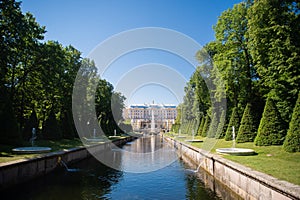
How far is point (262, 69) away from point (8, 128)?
1706 cm

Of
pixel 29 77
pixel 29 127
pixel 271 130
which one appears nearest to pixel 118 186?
pixel 271 130

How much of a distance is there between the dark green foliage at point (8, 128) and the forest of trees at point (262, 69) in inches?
573

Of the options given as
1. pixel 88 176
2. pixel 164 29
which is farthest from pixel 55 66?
pixel 88 176

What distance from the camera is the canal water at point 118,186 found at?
7973 mm

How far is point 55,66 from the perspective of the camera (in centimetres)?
2064

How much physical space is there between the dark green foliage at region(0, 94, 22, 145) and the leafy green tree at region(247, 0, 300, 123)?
649 inches

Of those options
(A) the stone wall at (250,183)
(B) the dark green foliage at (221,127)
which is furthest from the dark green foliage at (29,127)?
(B) the dark green foliage at (221,127)

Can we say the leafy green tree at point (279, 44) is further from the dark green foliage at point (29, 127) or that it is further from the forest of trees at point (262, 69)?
the dark green foliage at point (29, 127)

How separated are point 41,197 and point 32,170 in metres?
2.39

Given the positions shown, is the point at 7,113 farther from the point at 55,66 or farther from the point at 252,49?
the point at 252,49

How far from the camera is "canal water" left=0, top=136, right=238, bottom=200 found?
26.2 ft

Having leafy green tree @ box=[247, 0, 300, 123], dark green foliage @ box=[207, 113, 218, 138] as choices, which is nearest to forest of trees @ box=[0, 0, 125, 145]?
dark green foliage @ box=[207, 113, 218, 138]

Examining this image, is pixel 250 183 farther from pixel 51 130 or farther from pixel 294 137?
pixel 51 130

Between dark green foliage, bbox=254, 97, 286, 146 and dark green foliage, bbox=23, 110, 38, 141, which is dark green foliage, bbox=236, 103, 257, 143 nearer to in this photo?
dark green foliage, bbox=254, 97, 286, 146
